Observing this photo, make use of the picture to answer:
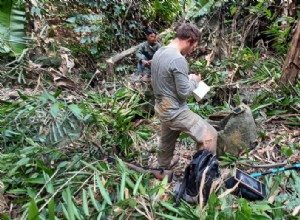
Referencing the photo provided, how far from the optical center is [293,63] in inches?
174

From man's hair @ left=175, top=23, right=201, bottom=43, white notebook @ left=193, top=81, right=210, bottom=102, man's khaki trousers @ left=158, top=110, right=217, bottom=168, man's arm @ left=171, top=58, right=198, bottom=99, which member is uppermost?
man's hair @ left=175, top=23, right=201, bottom=43

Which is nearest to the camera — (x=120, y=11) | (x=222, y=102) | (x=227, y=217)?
(x=227, y=217)

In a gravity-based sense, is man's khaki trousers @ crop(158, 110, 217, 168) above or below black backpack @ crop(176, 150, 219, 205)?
above

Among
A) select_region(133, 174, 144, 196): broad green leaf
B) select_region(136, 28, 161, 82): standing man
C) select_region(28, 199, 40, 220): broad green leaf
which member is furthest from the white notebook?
select_region(136, 28, 161, 82): standing man

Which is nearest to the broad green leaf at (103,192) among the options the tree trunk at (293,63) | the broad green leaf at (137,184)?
the broad green leaf at (137,184)

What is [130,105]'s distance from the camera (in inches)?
187

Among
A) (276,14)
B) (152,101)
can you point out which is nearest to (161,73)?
(152,101)

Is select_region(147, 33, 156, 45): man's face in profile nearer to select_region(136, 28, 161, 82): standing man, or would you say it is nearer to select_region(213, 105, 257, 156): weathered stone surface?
select_region(136, 28, 161, 82): standing man

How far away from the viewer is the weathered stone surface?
3746 millimetres

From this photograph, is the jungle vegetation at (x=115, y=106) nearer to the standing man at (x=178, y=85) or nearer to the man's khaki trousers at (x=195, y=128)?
the man's khaki trousers at (x=195, y=128)

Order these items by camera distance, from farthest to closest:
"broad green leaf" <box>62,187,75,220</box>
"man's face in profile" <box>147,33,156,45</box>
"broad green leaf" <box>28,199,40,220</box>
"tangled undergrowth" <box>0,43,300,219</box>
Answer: "man's face in profile" <box>147,33,156,45</box>, "tangled undergrowth" <box>0,43,300,219</box>, "broad green leaf" <box>62,187,75,220</box>, "broad green leaf" <box>28,199,40,220</box>

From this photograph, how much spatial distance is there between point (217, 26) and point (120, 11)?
2477 millimetres

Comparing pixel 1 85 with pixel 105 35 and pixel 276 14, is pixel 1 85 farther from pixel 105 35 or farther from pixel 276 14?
pixel 276 14

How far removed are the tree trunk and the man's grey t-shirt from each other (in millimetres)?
2073
